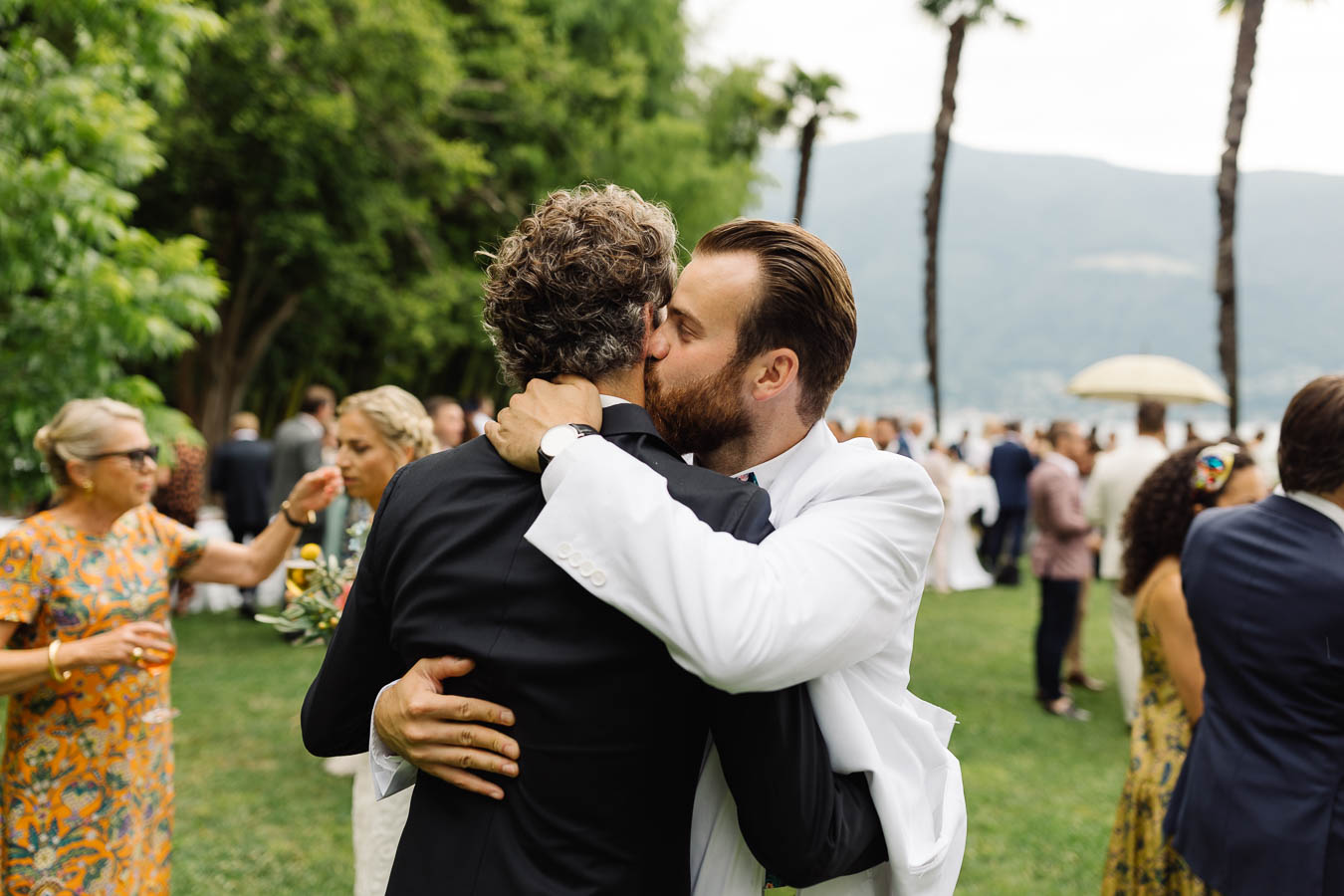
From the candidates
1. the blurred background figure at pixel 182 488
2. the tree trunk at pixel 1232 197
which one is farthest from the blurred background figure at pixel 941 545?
the blurred background figure at pixel 182 488

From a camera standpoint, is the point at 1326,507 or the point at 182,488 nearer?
the point at 1326,507

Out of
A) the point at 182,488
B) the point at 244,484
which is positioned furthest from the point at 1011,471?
the point at 182,488

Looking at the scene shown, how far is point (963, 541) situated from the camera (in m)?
15.4

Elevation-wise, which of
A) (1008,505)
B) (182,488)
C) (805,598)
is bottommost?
(1008,505)

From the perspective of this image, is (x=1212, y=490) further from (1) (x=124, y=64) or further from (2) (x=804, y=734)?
(1) (x=124, y=64)

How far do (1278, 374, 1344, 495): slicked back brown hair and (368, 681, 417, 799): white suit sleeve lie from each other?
94.3 inches

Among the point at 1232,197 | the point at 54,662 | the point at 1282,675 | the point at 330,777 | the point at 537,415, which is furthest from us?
the point at 1232,197

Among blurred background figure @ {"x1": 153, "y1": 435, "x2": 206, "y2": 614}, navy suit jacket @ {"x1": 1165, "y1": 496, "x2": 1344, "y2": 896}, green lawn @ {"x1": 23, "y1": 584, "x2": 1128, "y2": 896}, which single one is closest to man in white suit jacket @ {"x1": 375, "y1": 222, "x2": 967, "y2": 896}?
navy suit jacket @ {"x1": 1165, "y1": 496, "x2": 1344, "y2": 896}

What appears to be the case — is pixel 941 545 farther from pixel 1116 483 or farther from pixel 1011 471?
pixel 1116 483

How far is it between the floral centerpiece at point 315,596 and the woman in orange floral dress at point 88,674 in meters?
0.41

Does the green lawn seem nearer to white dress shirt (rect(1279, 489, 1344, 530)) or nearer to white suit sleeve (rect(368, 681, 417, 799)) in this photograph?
white dress shirt (rect(1279, 489, 1344, 530))

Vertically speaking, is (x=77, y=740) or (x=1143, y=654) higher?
(x=1143, y=654)

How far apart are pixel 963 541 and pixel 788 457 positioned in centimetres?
1431

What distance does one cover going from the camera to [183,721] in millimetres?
7336
